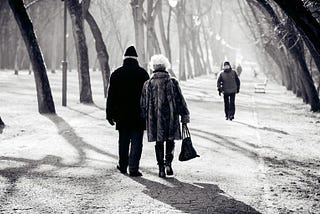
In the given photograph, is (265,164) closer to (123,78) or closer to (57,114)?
(123,78)

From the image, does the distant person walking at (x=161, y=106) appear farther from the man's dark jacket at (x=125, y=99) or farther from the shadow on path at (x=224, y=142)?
the shadow on path at (x=224, y=142)

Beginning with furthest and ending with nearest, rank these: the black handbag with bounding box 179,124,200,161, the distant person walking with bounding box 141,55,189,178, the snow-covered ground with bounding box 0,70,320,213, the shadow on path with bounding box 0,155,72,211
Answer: the black handbag with bounding box 179,124,200,161 → the distant person walking with bounding box 141,55,189,178 → the shadow on path with bounding box 0,155,72,211 → the snow-covered ground with bounding box 0,70,320,213

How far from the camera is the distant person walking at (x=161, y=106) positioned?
794cm

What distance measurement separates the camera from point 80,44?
1997 centimetres

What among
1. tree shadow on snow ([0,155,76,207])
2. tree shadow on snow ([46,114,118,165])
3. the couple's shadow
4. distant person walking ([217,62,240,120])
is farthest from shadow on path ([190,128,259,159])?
tree shadow on snow ([0,155,76,207])

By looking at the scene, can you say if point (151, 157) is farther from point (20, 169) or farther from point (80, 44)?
point (80, 44)

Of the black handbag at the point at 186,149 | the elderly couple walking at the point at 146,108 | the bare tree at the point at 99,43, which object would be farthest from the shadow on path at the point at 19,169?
the bare tree at the point at 99,43

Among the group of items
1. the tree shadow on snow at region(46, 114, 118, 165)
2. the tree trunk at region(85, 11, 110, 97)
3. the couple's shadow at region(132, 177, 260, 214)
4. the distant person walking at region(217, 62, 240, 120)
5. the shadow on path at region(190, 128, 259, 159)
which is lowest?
the shadow on path at region(190, 128, 259, 159)

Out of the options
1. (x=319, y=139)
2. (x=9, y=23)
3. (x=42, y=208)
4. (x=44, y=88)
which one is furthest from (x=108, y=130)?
(x=9, y=23)

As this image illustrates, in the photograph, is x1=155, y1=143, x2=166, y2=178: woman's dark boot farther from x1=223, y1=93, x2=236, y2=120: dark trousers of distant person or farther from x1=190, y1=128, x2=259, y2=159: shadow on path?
x1=223, y1=93, x2=236, y2=120: dark trousers of distant person

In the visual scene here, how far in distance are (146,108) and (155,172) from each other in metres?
1.08

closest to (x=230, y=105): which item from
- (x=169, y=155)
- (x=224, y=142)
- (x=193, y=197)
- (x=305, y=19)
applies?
(x=224, y=142)

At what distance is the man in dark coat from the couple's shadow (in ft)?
1.50

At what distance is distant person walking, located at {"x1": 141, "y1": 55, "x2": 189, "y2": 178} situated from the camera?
26.0 ft
